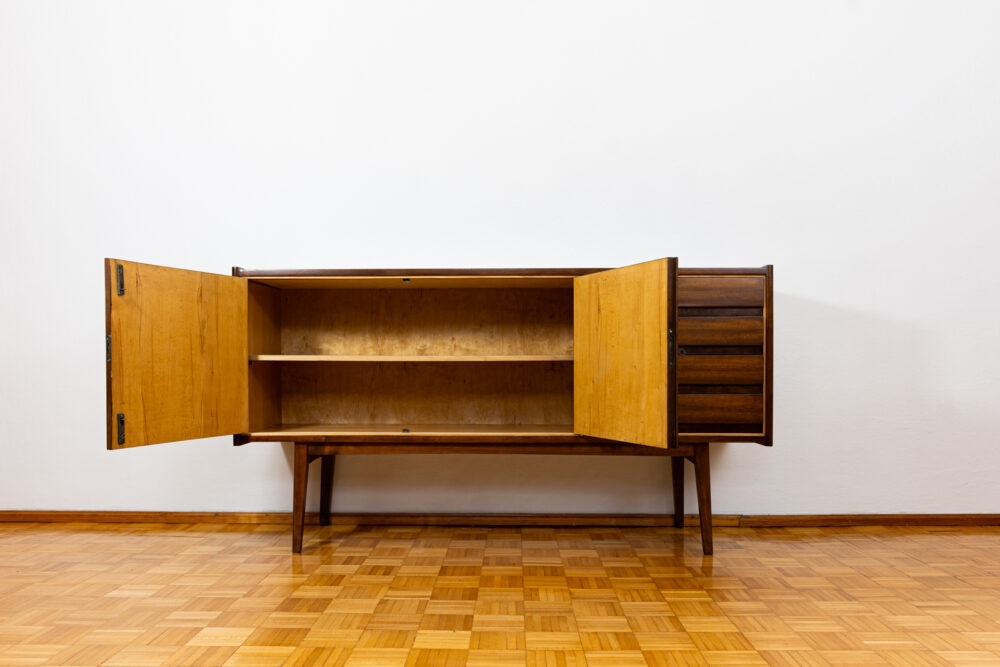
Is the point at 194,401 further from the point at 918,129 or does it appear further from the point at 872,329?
the point at 918,129

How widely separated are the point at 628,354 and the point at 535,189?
99cm

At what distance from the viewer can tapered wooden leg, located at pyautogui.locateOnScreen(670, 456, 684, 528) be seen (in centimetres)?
247

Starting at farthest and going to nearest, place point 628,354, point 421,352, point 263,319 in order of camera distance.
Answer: point 421,352, point 263,319, point 628,354

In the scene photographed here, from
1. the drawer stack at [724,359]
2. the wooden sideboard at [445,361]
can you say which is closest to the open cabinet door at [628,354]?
the wooden sideboard at [445,361]

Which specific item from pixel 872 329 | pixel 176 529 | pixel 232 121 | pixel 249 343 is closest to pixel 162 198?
pixel 232 121

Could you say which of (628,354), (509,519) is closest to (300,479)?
(509,519)

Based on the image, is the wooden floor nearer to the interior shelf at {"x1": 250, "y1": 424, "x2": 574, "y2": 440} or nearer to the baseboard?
the baseboard

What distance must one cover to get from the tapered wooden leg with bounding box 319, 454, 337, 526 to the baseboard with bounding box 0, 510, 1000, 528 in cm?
5

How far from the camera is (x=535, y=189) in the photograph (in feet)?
8.63

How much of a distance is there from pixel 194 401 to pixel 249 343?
30 centimetres

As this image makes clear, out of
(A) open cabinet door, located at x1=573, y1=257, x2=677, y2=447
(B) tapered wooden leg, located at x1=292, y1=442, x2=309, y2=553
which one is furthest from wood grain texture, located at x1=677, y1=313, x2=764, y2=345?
(B) tapered wooden leg, located at x1=292, y1=442, x2=309, y2=553

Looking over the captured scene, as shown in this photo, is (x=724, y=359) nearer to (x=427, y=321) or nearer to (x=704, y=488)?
(x=704, y=488)

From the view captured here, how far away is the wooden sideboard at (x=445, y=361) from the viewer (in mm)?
1876

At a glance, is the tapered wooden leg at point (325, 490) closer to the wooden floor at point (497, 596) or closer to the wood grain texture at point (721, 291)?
the wooden floor at point (497, 596)
